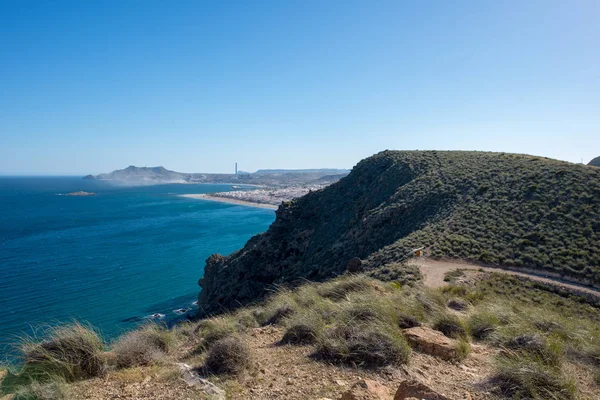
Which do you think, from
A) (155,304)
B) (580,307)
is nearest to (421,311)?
(580,307)

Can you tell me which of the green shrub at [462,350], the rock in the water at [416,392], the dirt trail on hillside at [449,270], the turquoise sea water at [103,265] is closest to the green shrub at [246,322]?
the green shrub at [462,350]

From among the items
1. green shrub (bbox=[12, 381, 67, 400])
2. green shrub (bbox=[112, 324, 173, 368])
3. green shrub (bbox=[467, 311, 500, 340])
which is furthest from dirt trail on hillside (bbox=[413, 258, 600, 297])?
green shrub (bbox=[12, 381, 67, 400])

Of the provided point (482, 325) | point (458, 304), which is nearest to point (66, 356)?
point (482, 325)

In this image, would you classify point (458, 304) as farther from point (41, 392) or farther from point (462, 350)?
point (41, 392)

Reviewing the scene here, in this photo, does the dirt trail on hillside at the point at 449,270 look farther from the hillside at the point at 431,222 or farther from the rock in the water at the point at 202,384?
the rock in the water at the point at 202,384

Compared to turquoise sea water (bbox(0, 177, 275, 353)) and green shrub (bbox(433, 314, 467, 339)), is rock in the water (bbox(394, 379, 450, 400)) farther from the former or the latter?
turquoise sea water (bbox(0, 177, 275, 353))

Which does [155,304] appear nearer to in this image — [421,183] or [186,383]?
[421,183]

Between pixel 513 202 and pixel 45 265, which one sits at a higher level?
pixel 513 202
